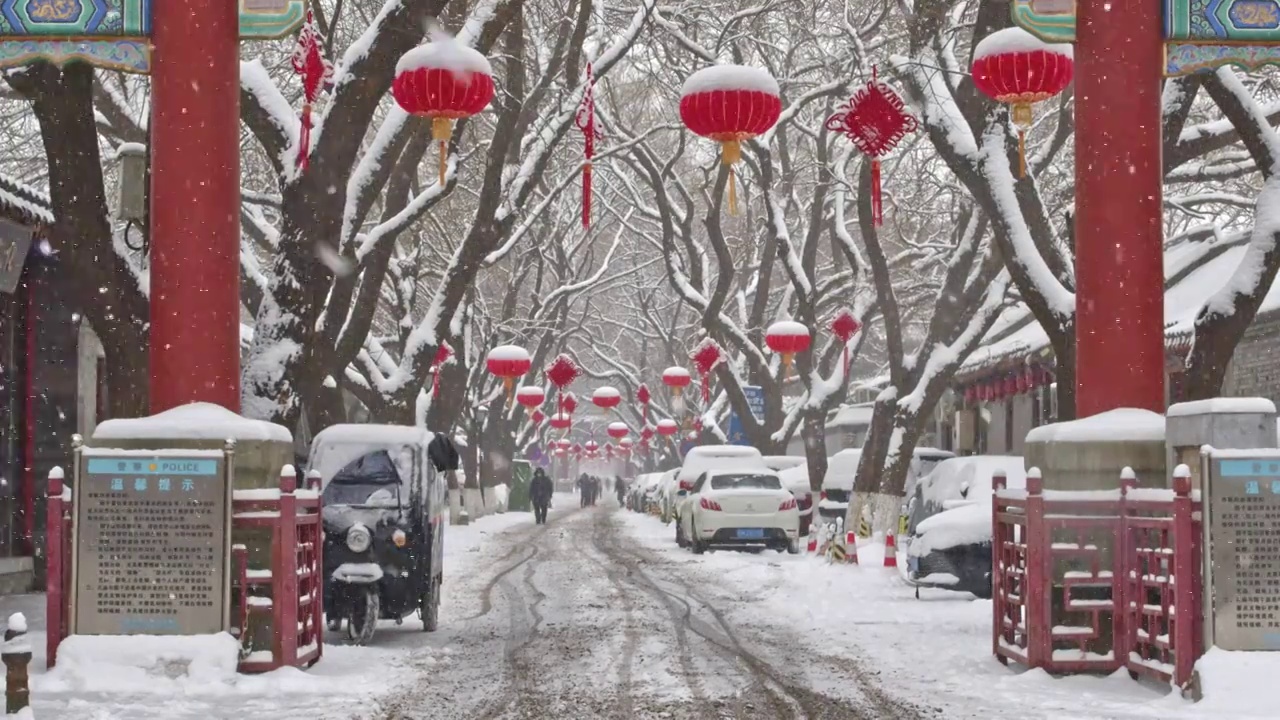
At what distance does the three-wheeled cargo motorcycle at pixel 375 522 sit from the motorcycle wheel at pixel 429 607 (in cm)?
1

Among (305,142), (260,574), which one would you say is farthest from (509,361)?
(260,574)

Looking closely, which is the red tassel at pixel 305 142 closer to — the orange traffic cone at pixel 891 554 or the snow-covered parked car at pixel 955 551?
the snow-covered parked car at pixel 955 551

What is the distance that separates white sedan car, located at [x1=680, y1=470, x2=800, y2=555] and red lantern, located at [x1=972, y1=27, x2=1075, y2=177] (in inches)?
566

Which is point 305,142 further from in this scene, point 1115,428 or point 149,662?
point 1115,428

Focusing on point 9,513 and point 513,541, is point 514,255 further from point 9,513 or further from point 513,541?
point 9,513

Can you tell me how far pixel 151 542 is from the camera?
1138 cm

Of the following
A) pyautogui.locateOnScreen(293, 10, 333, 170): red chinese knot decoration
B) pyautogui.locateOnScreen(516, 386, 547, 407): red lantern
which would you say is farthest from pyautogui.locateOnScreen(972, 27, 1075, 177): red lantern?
pyautogui.locateOnScreen(516, 386, 547, 407): red lantern

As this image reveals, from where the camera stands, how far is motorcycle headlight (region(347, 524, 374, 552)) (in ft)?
47.9

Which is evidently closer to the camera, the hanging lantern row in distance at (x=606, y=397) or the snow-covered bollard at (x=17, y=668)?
the snow-covered bollard at (x=17, y=668)

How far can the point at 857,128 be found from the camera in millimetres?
17781

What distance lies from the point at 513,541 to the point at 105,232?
71.5 feet

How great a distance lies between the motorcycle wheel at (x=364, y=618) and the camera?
571 inches

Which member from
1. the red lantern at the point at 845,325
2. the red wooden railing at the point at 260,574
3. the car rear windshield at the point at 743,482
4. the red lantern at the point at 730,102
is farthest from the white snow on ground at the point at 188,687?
the red lantern at the point at 845,325

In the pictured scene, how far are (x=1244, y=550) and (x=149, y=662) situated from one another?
718 cm
